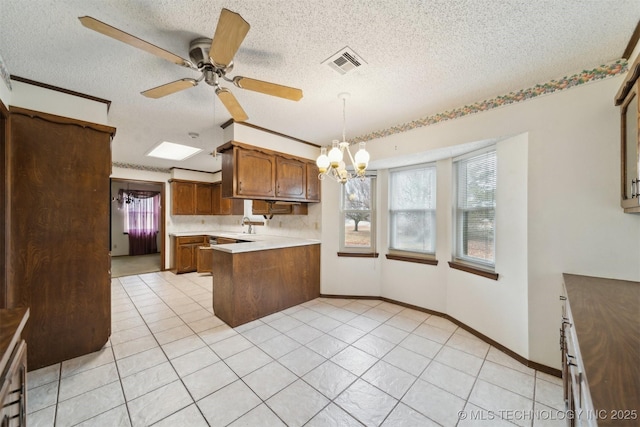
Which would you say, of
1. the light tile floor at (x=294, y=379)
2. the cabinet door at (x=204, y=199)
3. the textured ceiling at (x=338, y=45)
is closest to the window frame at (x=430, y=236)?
the light tile floor at (x=294, y=379)

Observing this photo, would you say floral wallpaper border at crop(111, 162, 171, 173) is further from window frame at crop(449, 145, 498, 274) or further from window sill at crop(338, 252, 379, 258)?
window frame at crop(449, 145, 498, 274)

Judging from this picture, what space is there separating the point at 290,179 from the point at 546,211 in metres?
2.80

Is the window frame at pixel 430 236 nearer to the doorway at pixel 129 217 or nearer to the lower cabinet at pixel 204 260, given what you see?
the lower cabinet at pixel 204 260

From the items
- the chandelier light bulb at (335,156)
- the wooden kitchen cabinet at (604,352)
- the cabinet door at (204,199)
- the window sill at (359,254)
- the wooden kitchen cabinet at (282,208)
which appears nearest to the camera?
the wooden kitchen cabinet at (604,352)

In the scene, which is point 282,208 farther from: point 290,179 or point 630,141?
point 630,141

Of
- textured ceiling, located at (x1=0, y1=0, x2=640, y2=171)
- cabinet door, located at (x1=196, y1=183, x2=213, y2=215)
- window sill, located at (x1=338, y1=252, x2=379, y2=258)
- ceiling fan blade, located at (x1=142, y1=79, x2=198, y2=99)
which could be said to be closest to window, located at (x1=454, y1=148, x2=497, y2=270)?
textured ceiling, located at (x1=0, y1=0, x2=640, y2=171)

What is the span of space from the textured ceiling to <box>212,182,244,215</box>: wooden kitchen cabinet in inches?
122

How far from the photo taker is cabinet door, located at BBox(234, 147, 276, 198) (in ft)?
9.65

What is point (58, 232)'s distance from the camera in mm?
2125

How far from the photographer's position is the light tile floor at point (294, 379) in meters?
1.62

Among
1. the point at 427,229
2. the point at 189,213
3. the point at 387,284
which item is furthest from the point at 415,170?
the point at 189,213

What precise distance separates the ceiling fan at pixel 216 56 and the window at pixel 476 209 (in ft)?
7.26

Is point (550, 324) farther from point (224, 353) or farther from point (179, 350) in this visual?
point (179, 350)

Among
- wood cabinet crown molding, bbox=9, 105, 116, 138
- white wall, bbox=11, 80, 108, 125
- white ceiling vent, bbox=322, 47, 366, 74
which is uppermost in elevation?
white ceiling vent, bbox=322, 47, 366, 74
